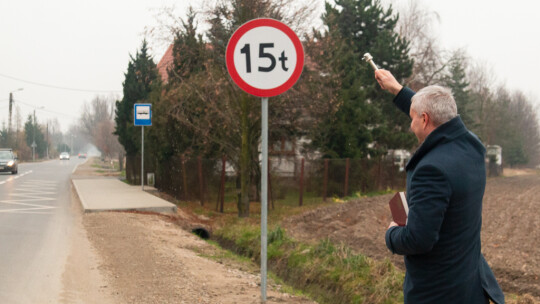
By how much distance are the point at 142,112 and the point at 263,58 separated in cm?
1395

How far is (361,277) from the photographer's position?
20.9 ft

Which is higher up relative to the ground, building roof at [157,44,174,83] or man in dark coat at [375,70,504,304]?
building roof at [157,44,174,83]

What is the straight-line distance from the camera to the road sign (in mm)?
18500

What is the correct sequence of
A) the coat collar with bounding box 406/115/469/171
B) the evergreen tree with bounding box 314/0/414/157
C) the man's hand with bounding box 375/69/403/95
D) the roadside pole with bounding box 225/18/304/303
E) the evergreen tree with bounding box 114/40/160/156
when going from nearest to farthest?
the coat collar with bounding box 406/115/469/171, the man's hand with bounding box 375/69/403/95, the roadside pole with bounding box 225/18/304/303, the evergreen tree with bounding box 314/0/414/157, the evergreen tree with bounding box 114/40/160/156

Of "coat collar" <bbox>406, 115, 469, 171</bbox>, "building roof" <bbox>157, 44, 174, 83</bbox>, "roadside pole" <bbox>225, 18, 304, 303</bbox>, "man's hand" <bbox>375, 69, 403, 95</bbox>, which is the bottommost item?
"coat collar" <bbox>406, 115, 469, 171</bbox>

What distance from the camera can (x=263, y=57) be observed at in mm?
5309

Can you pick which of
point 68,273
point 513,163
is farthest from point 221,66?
point 513,163

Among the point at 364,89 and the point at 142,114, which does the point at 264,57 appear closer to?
the point at 142,114

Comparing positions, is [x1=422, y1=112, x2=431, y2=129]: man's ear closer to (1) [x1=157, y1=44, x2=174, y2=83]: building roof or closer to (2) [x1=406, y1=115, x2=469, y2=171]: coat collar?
(2) [x1=406, y1=115, x2=469, y2=171]: coat collar

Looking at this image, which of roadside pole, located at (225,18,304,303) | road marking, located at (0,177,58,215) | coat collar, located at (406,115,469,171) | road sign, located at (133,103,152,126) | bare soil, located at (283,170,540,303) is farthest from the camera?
road sign, located at (133,103,152,126)

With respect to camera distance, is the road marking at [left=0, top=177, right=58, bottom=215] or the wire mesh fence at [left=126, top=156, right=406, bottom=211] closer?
the road marking at [left=0, top=177, right=58, bottom=215]

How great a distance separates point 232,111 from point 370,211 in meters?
5.83

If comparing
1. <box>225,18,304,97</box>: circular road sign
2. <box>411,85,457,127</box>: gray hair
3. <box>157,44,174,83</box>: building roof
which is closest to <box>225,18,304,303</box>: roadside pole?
<box>225,18,304,97</box>: circular road sign

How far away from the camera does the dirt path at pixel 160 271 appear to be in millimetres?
5543
